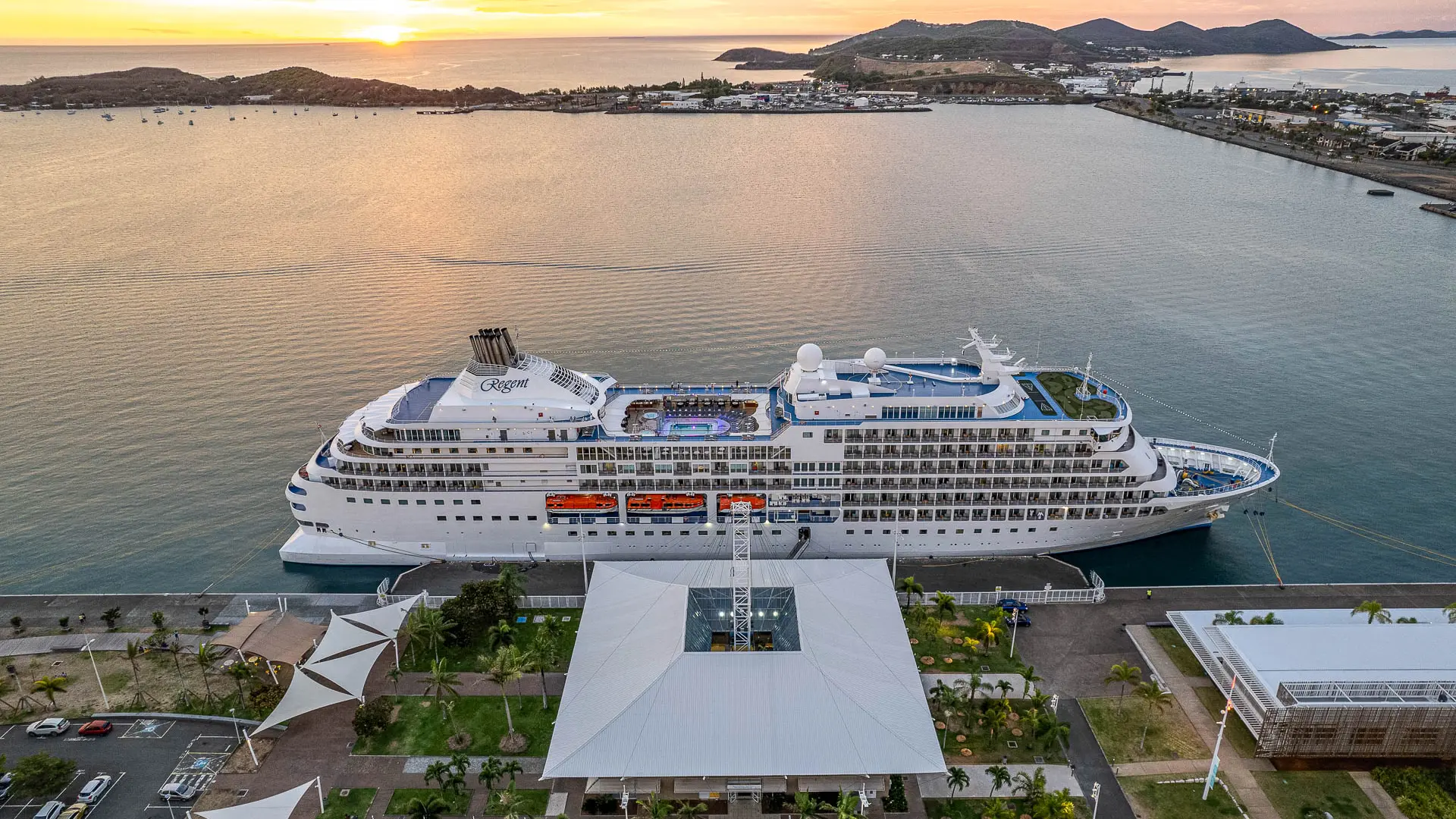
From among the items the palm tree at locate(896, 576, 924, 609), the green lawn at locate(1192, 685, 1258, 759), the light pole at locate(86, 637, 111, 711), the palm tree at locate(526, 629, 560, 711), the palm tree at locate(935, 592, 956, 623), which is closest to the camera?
the green lawn at locate(1192, 685, 1258, 759)

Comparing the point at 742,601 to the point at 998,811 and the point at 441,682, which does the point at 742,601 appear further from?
the point at 441,682

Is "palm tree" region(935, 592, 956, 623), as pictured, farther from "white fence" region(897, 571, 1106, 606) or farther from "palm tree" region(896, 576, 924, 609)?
"white fence" region(897, 571, 1106, 606)

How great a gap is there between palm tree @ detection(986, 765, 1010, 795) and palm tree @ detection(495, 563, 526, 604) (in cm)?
2397

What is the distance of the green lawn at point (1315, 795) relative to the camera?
3052 cm

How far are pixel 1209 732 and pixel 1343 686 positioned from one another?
17.9ft

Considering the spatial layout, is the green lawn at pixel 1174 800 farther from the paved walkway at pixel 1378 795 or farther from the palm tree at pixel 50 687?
the palm tree at pixel 50 687

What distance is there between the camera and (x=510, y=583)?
41125mm

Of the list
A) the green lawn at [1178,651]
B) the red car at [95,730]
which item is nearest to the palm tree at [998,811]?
the green lawn at [1178,651]

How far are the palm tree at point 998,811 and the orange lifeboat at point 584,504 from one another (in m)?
24.6

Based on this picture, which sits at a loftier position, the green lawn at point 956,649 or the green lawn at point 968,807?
the green lawn at point 956,649

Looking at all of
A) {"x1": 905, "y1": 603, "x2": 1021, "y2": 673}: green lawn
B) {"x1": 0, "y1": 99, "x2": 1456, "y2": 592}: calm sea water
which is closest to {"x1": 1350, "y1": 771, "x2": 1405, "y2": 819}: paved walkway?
{"x1": 905, "y1": 603, "x2": 1021, "y2": 673}: green lawn

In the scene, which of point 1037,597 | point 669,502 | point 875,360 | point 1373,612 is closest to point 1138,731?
point 1037,597

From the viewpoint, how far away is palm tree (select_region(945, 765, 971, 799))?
30.4 metres

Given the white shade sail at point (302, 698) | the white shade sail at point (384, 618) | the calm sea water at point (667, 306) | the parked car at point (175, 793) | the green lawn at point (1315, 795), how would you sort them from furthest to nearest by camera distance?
the calm sea water at point (667, 306) < the white shade sail at point (384, 618) < the white shade sail at point (302, 698) < the parked car at point (175, 793) < the green lawn at point (1315, 795)
